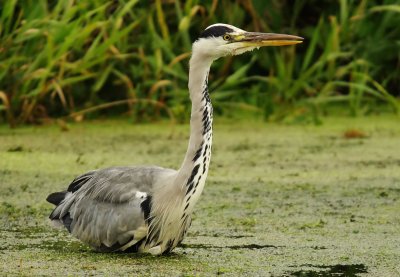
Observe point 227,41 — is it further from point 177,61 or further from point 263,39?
point 177,61

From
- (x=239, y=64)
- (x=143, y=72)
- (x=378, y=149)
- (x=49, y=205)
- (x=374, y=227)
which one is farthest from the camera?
(x=239, y=64)

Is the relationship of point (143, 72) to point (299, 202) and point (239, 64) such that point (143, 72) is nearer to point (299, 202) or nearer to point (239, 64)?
point (239, 64)

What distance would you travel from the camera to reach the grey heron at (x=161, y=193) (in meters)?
4.23

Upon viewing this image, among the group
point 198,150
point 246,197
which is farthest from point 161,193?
point 246,197

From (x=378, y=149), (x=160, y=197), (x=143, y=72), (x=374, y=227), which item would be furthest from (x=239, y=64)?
(x=160, y=197)

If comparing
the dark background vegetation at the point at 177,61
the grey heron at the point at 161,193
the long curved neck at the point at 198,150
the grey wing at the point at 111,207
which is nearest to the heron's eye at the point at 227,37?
the grey heron at the point at 161,193

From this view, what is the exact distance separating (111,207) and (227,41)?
84 centimetres

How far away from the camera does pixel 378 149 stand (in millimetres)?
6832

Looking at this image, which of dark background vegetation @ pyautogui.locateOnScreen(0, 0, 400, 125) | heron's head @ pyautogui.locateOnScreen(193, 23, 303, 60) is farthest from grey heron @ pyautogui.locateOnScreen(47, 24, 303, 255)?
dark background vegetation @ pyautogui.locateOnScreen(0, 0, 400, 125)

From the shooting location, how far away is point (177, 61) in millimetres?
7430

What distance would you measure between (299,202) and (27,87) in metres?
2.41

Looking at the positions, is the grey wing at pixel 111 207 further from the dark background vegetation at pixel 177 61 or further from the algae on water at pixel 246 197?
the dark background vegetation at pixel 177 61

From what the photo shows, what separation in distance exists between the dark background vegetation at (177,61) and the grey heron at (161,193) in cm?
253

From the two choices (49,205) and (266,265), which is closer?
(266,265)
